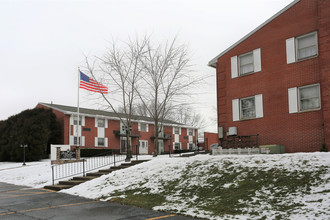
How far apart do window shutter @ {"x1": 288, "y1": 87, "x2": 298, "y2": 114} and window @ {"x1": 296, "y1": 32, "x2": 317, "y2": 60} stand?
1.67 metres

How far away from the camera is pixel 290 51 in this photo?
1623 cm

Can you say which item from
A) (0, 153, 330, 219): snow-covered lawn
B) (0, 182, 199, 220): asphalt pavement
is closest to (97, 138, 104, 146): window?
(0, 153, 330, 219): snow-covered lawn

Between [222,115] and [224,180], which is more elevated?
[222,115]

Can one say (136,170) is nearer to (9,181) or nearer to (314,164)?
(314,164)

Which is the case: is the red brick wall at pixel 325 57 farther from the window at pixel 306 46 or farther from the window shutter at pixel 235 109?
the window shutter at pixel 235 109

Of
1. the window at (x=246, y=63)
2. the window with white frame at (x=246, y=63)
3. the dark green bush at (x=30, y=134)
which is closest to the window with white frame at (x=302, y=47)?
the window with white frame at (x=246, y=63)

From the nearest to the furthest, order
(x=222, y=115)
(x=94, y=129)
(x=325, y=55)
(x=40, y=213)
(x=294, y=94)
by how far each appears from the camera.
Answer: (x=40, y=213), (x=325, y=55), (x=294, y=94), (x=222, y=115), (x=94, y=129)

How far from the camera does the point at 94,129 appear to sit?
128ft

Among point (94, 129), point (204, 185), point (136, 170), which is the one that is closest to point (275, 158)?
point (204, 185)

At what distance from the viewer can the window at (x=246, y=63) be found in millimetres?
18212

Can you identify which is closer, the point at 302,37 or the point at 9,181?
the point at 302,37

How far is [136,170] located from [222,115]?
6976 mm

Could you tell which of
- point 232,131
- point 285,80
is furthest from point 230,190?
point 232,131

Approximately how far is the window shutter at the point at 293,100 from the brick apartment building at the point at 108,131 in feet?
58.8
